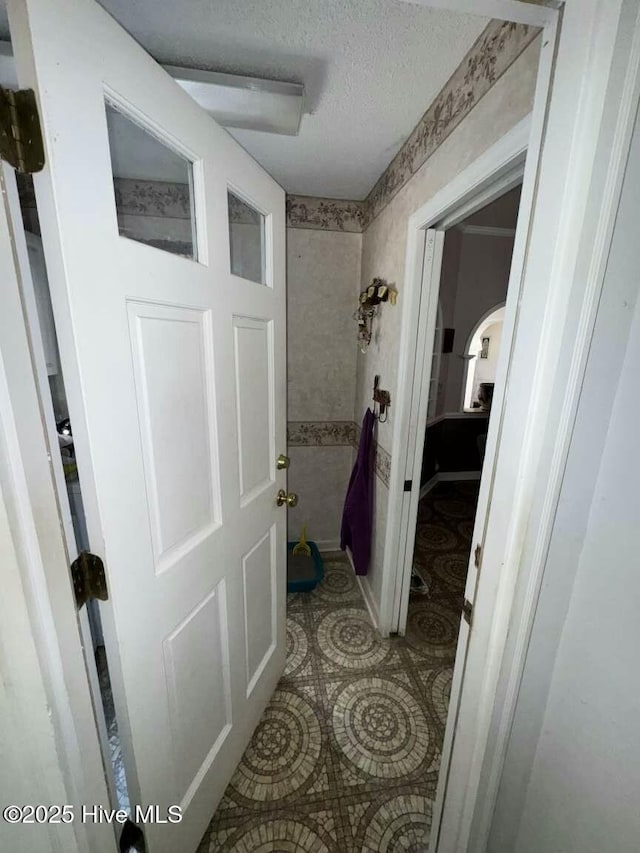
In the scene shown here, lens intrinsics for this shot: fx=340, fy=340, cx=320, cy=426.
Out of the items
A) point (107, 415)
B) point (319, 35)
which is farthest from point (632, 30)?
point (107, 415)

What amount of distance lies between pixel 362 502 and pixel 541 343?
1.52m

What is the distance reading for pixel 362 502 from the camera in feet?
6.48

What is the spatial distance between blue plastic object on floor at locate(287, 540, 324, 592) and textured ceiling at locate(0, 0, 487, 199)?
2250 mm

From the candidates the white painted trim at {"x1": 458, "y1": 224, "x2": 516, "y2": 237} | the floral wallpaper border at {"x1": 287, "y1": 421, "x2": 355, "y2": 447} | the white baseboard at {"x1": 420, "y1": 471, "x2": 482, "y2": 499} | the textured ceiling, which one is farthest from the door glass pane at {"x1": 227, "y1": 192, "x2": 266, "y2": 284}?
the white baseboard at {"x1": 420, "y1": 471, "x2": 482, "y2": 499}

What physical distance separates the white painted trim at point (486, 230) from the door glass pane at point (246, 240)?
2.47 metres

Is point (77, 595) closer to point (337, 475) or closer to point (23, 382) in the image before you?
point (23, 382)

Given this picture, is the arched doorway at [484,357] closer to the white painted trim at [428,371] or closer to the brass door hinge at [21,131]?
the white painted trim at [428,371]

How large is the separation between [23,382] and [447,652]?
206 cm

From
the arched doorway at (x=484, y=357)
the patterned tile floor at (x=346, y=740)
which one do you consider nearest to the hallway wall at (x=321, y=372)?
the patterned tile floor at (x=346, y=740)

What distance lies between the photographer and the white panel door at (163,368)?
55 cm

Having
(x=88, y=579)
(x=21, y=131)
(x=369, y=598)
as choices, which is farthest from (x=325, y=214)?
(x=369, y=598)

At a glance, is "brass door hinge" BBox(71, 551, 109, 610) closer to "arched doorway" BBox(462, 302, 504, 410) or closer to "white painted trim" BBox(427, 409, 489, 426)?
"white painted trim" BBox(427, 409, 489, 426)

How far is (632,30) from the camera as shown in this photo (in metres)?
0.46

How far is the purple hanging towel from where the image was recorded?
6.33 ft
